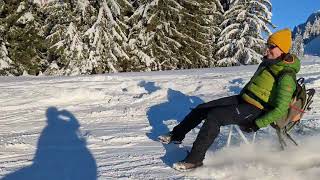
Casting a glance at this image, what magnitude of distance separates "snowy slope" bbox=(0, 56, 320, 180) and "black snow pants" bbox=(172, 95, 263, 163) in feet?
0.72

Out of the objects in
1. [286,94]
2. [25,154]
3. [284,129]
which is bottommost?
[25,154]

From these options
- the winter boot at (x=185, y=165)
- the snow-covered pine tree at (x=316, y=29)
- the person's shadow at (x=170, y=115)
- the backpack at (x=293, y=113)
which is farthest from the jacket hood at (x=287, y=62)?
the snow-covered pine tree at (x=316, y=29)

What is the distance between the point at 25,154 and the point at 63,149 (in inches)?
20.2

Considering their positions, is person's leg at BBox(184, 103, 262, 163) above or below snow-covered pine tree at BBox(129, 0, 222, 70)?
below

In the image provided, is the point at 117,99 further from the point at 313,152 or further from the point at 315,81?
the point at 313,152

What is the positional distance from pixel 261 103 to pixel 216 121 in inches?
24.9

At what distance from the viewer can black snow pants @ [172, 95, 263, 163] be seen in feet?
18.9

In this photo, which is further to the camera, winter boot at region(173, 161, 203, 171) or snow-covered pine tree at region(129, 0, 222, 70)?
snow-covered pine tree at region(129, 0, 222, 70)

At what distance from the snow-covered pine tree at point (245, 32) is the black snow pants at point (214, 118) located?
80.6ft

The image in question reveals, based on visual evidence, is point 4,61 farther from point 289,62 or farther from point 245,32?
point 289,62

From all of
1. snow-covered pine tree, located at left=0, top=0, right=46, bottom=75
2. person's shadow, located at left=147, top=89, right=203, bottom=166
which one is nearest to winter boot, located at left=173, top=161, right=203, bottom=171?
person's shadow, located at left=147, top=89, right=203, bottom=166

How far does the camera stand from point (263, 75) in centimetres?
610

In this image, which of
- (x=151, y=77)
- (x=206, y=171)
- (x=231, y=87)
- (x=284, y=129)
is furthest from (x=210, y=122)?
(x=151, y=77)

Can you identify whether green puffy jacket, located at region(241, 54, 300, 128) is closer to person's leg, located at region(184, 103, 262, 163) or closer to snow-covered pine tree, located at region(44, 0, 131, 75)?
person's leg, located at region(184, 103, 262, 163)
